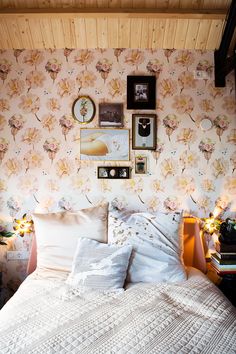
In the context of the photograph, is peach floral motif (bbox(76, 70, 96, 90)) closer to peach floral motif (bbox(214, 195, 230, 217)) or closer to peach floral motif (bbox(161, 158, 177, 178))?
peach floral motif (bbox(161, 158, 177, 178))

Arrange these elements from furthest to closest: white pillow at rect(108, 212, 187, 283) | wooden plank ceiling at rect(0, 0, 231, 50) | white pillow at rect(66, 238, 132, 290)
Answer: wooden plank ceiling at rect(0, 0, 231, 50) → white pillow at rect(108, 212, 187, 283) → white pillow at rect(66, 238, 132, 290)

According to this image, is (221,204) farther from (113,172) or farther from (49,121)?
(49,121)

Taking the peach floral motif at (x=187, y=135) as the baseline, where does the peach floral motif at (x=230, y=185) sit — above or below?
below

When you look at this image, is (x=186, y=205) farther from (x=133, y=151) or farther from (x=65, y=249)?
(x=65, y=249)

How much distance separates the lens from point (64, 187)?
2488mm

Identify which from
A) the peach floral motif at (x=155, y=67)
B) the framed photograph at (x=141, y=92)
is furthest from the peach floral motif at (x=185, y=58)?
the framed photograph at (x=141, y=92)

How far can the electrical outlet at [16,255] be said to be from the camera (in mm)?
2488

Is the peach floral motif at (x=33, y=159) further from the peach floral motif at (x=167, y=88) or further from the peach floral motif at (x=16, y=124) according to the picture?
the peach floral motif at (x=167, y=88)

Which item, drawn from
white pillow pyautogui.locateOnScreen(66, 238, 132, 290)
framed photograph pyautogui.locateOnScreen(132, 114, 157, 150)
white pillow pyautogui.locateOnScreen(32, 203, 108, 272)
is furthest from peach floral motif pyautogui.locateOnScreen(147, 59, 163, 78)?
white pillow pyautogui.locateOnScreen(66, 238, 132, 290)

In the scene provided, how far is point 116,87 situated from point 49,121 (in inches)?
26.1

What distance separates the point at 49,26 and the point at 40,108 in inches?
26.5

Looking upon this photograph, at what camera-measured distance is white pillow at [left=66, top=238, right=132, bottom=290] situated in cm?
179

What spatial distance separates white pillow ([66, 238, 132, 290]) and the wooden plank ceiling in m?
1.70

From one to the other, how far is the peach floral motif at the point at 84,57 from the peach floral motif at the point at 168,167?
111cm
